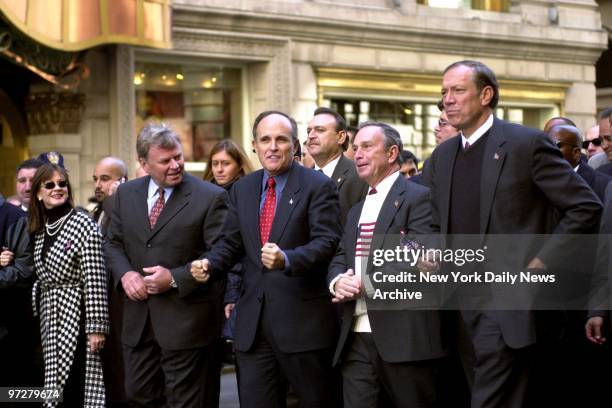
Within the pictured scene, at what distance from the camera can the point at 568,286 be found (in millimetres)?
6805

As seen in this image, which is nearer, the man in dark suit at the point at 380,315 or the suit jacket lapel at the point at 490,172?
the suit jacket lapel at the point at 490,172

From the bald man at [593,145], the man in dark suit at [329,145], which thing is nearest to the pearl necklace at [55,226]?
the man in dark suit at [329,145]

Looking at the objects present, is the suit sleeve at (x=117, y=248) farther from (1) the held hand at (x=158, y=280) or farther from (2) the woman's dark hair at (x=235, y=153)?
(2) the woman's dark hair at (x=235, y=153)

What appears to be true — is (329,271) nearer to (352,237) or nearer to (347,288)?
(352,237)

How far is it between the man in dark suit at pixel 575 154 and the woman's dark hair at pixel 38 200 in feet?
13.1

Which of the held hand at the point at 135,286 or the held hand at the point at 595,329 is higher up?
the held hand at the point at 135,286

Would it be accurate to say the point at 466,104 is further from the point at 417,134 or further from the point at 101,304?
the point at 417,134

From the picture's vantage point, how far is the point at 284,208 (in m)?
7.60

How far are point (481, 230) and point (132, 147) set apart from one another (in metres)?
11.0

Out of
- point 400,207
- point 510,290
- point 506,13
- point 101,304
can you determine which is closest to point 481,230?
point 510,290

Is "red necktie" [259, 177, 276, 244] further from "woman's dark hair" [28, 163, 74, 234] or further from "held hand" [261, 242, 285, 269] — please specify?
"woman's dark hair" [28, 163, 74, 234]

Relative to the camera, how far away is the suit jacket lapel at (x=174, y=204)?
7.92 metres

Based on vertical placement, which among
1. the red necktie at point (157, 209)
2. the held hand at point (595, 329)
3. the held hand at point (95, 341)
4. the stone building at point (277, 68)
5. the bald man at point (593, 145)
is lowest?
the held hand at point (95, 341)

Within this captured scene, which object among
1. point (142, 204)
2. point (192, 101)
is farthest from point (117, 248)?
point (192, 101)
